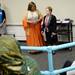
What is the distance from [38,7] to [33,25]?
4.58ft

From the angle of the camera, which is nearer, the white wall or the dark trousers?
the dark trousers

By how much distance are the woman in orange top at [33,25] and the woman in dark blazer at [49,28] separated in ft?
0.59

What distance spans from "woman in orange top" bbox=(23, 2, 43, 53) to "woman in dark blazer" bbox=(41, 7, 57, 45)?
7.1 inches

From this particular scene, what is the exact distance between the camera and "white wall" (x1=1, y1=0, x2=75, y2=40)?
30.1 ft

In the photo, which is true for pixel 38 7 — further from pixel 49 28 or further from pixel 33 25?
pixel 49 28

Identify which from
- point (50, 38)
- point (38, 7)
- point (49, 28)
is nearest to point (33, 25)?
point (49, 28)

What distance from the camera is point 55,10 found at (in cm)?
937

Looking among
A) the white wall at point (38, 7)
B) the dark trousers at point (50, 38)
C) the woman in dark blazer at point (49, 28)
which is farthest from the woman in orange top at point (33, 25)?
the white wall at point (38, 7)

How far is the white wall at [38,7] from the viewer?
916cm

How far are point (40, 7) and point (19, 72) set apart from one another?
27.7 ft

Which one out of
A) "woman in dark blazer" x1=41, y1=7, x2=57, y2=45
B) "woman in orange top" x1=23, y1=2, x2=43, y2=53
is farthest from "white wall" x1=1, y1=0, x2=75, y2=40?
"woman in orange top" x1=23, y1=2, x2=43, y2=53

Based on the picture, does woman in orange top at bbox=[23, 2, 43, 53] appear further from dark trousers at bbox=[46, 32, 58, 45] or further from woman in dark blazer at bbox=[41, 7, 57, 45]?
dark trousers at bbox=[46, 32, 58, 45]

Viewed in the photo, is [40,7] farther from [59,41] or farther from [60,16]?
[59,41]

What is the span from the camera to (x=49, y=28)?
325 inches
